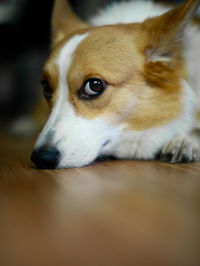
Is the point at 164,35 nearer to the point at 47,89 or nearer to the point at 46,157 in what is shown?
the point at 47,89

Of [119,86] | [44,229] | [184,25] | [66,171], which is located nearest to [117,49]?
[119,86]

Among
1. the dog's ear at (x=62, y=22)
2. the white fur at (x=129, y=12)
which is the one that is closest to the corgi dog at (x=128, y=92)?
the white fur at (x=129, y=12)

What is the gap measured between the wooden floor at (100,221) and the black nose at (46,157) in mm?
172

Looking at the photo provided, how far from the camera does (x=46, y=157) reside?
3.23ft

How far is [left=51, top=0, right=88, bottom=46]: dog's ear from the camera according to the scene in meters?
1.72

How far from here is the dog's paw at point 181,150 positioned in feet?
3.57

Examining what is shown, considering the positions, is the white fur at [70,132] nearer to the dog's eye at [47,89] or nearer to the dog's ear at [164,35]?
the dog's eye at [47,89]

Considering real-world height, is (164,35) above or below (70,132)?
above

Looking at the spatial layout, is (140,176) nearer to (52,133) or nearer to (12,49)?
(52,133)

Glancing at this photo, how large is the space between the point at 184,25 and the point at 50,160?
0.72 metres

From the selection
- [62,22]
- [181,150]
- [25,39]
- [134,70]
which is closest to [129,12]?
[62,22]

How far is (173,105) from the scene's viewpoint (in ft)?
4.07

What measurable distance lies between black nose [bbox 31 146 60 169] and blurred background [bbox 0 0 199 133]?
215cm

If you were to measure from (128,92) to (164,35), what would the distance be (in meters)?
0.27
